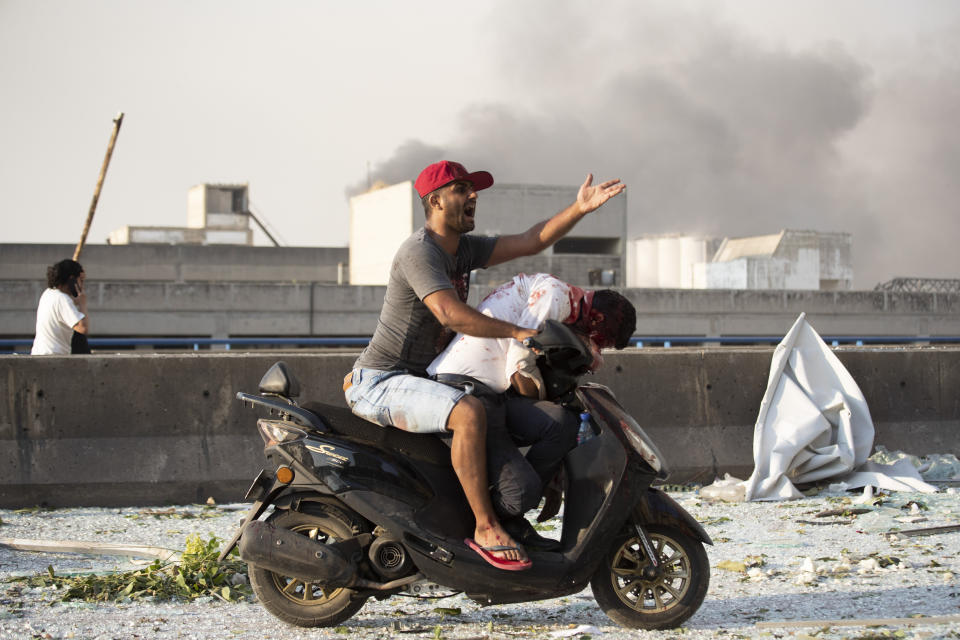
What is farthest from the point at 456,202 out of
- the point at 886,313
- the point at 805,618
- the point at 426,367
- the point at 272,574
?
the point at 886,313

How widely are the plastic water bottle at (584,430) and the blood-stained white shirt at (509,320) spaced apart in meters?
0.34

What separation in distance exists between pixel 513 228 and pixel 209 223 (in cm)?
3016

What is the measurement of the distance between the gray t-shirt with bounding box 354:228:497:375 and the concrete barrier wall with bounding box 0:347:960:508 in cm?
320

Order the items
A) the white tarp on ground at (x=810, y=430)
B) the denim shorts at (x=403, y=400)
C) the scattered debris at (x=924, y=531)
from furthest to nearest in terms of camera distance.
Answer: the white tarp on ground at (x=810, y=430) → the scattered debris at (x=924, y=531) → the denim shorts at (x=403, y=400)

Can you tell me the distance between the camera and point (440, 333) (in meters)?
4.55

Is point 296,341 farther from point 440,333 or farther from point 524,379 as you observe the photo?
point 524,379

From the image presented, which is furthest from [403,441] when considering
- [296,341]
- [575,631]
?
[296,341]

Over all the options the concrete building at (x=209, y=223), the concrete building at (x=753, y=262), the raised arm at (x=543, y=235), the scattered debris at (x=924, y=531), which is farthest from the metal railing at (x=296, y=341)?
the concrete building at (x=209, y=223)

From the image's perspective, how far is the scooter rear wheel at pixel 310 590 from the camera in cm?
444

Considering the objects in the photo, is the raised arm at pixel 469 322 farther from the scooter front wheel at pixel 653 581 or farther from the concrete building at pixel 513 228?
the concrete building at pixel 513 228

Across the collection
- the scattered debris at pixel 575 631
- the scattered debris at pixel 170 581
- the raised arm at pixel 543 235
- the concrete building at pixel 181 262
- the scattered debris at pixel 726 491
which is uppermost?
the concrete building at pixel 181 262

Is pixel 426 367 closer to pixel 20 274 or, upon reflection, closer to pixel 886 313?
pixel 886 313

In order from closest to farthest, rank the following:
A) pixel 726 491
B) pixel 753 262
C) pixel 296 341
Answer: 1. pixel 726 491
2. pixel 296 341
3. pixel 753 262

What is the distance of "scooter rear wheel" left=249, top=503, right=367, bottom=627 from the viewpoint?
4.44 metres
